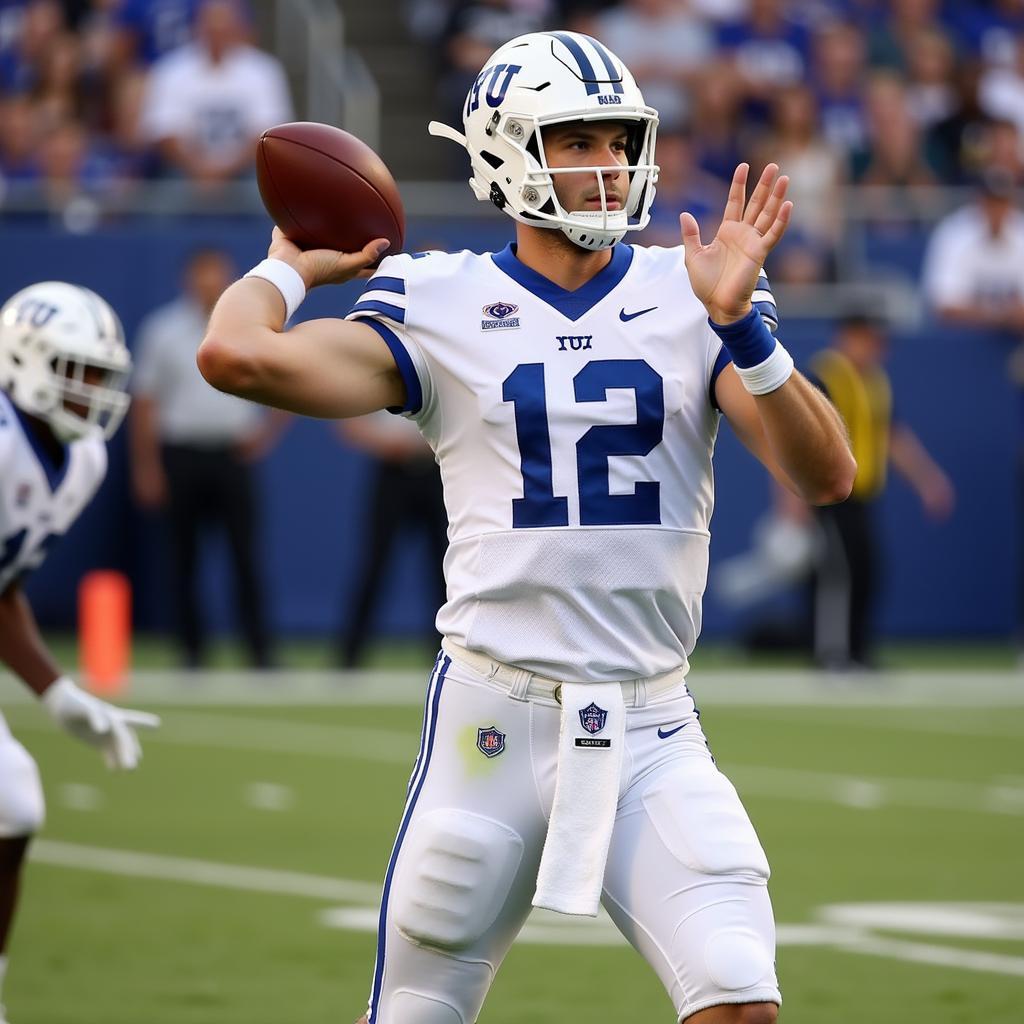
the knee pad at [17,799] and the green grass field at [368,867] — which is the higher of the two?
the knee pad at [17,799]

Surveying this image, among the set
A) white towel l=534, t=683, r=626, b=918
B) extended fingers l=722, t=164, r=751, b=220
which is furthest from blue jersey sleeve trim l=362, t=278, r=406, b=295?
white towel l=534, t=683, r=626, b=918

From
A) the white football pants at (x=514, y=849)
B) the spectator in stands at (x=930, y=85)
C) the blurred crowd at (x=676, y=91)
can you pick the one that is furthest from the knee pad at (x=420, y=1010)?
the spectator in stands at (x=930, y=85)

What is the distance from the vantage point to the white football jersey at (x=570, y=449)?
3771mm

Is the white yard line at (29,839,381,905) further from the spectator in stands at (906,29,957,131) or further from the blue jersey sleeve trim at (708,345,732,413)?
the spectator in stands at (906,29,957,131)

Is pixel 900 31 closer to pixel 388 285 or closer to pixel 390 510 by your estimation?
pixel 390 510

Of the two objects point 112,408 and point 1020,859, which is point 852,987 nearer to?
point 1020,859

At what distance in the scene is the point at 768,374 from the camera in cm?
355

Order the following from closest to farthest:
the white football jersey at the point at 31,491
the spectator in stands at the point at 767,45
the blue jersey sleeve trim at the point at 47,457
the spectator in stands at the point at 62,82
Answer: the white football jersey at the point at 31,491 → the blue jersey sleeve trim at the point at 47,457 → the spectator in stands at the point at 62,82 → the spectator in stands at the point at 767,45

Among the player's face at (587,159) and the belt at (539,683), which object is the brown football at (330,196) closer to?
the player's face at (587,159)

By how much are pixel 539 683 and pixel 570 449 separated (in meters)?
0.39

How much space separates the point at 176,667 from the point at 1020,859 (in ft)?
20.7

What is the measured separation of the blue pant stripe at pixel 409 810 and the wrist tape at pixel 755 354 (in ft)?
2.48

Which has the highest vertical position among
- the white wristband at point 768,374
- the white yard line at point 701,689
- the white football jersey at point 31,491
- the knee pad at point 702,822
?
the white wristband at point 768,374

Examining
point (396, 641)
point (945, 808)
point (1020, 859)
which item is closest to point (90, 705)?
point (1020, 859)
